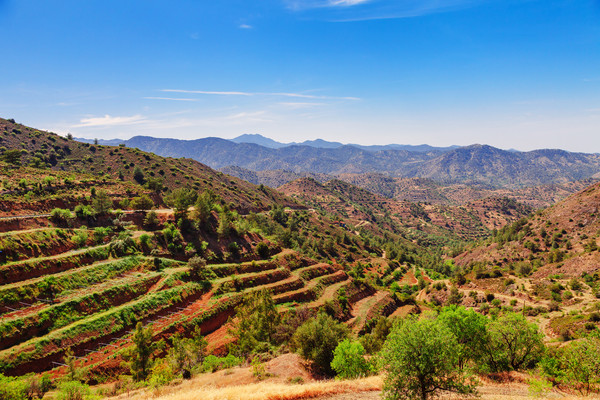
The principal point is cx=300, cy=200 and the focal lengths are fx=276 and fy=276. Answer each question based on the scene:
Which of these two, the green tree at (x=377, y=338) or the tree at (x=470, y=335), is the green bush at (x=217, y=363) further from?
the tree at (x=470, y=335)

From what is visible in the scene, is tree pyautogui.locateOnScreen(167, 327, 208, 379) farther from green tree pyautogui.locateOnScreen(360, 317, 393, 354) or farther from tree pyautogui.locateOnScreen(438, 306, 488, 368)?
tree pyautogui.locateOnScreen(438, 306, 488, 368)

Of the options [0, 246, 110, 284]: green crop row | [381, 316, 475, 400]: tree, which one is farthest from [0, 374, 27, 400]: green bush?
[381, 316, 475, 400]: tree

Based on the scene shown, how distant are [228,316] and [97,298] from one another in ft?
74.8

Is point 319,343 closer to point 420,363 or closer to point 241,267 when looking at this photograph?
point 420,363

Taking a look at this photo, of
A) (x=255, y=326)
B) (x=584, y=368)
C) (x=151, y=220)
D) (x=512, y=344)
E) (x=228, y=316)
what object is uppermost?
(x=151, y=220)

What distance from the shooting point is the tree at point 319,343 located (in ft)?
119

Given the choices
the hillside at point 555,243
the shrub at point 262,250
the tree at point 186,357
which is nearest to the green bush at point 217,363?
the tree at point 186,357

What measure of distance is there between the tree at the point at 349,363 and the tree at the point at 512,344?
50.9 ft

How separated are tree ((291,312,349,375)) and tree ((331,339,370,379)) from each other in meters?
2.98

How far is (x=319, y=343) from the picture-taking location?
3675 centimetres

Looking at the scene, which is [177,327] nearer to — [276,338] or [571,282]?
[276,338]

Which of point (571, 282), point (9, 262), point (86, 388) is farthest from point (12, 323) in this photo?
point (571, 282)

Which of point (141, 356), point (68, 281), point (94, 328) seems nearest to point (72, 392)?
point (141, 356)

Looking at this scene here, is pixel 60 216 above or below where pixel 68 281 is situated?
above
